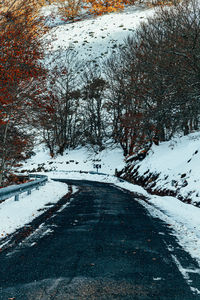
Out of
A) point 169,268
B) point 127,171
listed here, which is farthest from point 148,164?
point 169,268

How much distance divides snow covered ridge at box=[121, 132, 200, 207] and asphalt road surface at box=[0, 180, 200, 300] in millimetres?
5399

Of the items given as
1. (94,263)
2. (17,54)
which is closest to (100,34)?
(17,54)

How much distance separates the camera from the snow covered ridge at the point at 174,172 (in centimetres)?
1225

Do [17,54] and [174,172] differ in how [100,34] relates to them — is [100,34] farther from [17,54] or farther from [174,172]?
[174,172]

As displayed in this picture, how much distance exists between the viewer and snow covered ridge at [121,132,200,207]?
12247 mm

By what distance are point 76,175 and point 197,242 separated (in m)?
30.0

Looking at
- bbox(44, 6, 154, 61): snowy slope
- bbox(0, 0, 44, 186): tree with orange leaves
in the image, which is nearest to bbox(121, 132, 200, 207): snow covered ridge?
bbox(0, 0, 44, 186): tree with orange leaves

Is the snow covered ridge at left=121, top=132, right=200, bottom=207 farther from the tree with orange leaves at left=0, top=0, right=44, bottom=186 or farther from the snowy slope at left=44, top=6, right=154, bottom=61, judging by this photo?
the snowy slope at left=44, top=6, right=154, bottom=61

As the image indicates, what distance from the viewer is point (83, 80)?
157 ft

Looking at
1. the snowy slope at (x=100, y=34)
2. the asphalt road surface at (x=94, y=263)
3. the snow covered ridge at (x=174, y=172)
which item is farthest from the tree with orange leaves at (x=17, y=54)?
the snowy slope at (x=100, y=34)

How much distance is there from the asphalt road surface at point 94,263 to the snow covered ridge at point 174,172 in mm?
5399

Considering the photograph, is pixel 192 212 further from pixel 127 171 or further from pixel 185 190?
pixel 127 171

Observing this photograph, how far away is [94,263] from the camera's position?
164 inches

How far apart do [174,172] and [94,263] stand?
40.6 ft
